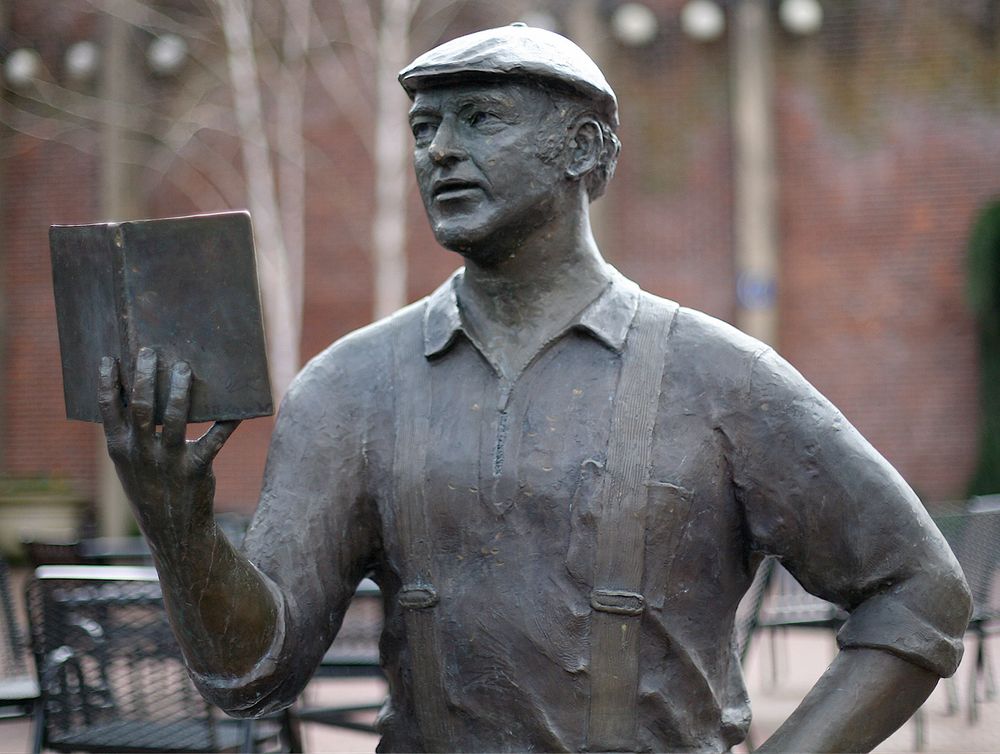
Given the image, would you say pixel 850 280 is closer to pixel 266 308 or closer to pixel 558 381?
pixel 266 308

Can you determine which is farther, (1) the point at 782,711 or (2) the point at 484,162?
(1) the point at 782,711

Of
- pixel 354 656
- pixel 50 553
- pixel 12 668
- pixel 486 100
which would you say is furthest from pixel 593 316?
pixel 50 553

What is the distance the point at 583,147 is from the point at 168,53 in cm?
1245

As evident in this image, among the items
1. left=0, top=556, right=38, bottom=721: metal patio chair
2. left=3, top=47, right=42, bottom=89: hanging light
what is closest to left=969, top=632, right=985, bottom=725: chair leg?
left=0, top=556, right=38, bottom=721: metal patio chair

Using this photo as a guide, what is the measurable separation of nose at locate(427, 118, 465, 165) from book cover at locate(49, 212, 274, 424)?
393mm

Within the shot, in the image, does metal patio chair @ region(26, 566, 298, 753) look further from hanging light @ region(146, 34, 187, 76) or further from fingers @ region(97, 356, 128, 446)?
hanging light @ region(146, 34, 187, 76)

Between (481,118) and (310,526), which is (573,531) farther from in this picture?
(481,118)

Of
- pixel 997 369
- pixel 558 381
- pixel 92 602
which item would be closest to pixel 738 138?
pixel 997 369

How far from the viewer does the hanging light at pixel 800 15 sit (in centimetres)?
1340

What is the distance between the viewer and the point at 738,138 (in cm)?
1344

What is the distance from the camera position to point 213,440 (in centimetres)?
206

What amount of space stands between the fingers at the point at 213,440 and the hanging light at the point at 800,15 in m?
12.2

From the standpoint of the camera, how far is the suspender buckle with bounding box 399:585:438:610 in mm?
2369

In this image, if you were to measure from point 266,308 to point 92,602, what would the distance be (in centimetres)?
963
